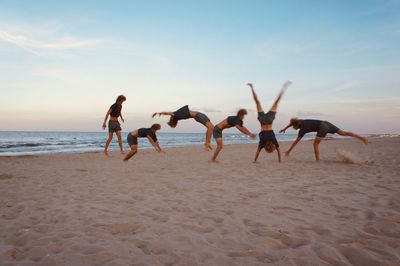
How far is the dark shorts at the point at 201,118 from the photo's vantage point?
27.8 ft

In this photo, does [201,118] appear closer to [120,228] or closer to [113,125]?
[113,125]

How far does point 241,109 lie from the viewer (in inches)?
332

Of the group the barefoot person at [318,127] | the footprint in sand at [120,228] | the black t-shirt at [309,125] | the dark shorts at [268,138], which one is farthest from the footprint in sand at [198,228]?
the black t-shirt at [309,125]

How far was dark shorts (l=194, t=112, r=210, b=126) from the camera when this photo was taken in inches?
333

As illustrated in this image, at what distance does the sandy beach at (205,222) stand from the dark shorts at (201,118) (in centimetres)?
310

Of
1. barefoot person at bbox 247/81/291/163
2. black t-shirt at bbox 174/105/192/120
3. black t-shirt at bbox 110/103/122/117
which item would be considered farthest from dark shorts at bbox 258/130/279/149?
black t-shirt at bbox 110/103/122/117

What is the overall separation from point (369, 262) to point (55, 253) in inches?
105

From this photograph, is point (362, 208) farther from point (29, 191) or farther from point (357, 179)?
point (29, 191)

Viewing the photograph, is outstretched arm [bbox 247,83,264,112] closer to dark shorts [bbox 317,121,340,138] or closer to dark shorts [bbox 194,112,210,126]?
dark shorts [bbox 194,112,210,126]

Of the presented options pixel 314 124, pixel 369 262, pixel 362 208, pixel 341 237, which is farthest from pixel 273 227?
pixel 314 124

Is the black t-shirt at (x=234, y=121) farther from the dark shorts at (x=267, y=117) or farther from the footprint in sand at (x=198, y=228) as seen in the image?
the footprint in sand at (x=198, y=228)

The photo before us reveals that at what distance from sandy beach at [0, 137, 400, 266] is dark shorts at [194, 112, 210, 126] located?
3.10 metres

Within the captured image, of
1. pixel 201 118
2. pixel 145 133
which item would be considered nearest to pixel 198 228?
pixel 201 118

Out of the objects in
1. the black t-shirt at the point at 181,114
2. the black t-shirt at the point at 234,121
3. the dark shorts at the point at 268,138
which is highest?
the black t-shirt at the point at 181,114
